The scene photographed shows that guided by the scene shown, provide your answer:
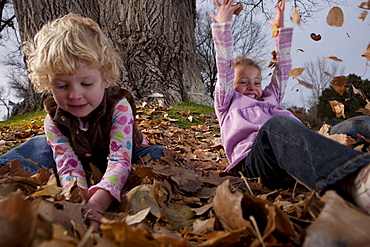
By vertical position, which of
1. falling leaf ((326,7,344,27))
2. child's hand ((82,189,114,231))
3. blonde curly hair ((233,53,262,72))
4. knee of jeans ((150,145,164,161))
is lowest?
knee of jeans ((150,145,164,161))

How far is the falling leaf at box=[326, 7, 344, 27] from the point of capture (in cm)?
173

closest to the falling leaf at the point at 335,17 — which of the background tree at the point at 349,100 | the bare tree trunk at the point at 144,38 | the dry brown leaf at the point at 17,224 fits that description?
the dry brown leaf at the point at 17,224

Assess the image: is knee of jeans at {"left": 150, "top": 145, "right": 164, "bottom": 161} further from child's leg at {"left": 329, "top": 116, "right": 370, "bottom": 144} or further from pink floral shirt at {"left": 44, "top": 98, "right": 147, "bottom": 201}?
child's leg at {"left": 329, "top": 116, "right": 370, "bottom": 144}

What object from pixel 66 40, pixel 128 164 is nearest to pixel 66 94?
pixel 66 40

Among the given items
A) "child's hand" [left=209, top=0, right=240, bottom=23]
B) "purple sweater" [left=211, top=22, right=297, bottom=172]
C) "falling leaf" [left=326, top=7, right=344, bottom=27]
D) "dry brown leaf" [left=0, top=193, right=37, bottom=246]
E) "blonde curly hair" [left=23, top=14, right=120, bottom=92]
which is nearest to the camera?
"dry brown leaf" [left=0, top=193, right=37, bottom=246]

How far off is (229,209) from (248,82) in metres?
1.77

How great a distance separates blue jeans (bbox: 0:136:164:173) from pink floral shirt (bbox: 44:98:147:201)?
0.90 ft

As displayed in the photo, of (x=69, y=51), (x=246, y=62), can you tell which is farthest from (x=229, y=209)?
(x=246, y=62)

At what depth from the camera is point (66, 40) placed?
1.52m

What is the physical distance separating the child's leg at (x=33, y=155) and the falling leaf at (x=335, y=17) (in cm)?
220

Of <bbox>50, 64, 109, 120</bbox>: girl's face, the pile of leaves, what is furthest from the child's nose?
the pile of leaves

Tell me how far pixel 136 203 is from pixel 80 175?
0.59 m

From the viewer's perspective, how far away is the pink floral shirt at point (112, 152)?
155cm

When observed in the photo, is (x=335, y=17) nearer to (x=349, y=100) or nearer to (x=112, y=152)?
(x=112, y=152)
